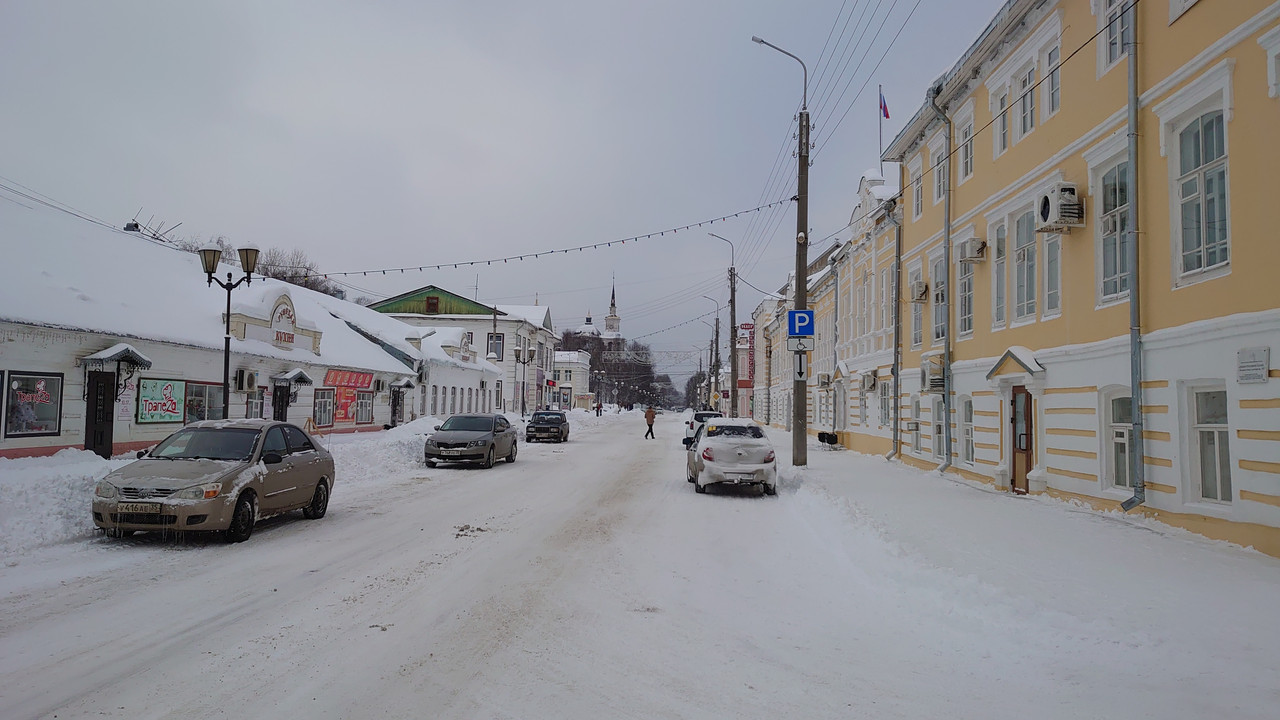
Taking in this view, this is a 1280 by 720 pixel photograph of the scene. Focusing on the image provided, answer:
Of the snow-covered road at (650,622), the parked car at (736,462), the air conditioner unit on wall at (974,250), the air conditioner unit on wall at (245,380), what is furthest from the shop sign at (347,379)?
the air conditioner unit on wall at (974,250)

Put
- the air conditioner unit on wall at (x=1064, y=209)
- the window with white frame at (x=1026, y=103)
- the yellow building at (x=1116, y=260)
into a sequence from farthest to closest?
the window with white frame at (x=1026, y=103), the air conditioner unit on wall at (x=1064, y=209), the yellow building at (x=1116, y=260)

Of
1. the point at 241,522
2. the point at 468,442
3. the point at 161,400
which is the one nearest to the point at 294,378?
the point at 161,400

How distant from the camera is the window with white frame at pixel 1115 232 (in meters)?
11.2

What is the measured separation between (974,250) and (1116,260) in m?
5.20

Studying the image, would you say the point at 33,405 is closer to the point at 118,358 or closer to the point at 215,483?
the point at 118,358

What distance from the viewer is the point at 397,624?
596 cm

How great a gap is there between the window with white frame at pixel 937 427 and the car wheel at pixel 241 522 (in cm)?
1570

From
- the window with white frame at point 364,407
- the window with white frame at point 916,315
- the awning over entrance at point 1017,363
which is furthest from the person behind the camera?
the window with white frame at point 364,407

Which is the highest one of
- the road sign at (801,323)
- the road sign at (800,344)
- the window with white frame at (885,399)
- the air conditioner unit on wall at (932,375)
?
the road sign at (801,323)

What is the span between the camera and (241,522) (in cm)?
939

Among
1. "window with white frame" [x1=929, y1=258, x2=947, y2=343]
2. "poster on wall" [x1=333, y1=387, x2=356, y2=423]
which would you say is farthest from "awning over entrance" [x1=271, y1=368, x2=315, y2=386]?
"window with white frame" [x1=929, y1=258, x2=947, y2=343]

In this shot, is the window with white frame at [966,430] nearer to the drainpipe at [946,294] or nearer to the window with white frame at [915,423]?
the drainpipe at [946,294]

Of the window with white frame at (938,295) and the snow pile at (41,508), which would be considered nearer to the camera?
the snow pile at (41,508)

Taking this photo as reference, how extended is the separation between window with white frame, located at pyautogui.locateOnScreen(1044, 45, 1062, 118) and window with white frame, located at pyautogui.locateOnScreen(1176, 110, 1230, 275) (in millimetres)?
3825
